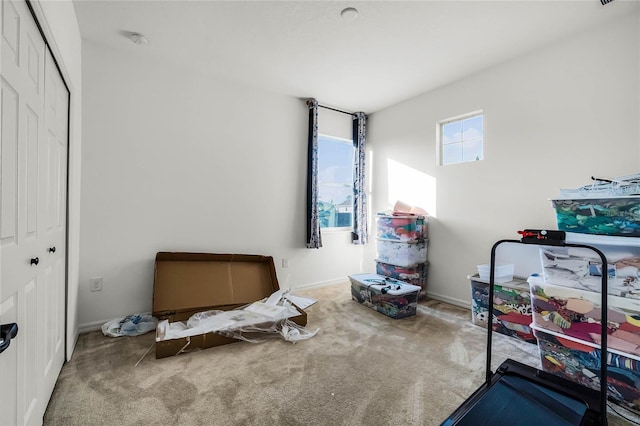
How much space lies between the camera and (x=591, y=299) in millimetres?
1664

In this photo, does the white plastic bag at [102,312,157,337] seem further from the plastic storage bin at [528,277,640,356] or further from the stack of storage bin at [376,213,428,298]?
the plastic storage bin at [528,277,640,356]

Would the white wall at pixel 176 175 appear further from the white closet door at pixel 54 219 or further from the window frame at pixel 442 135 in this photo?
the window frame at pixel 442 135

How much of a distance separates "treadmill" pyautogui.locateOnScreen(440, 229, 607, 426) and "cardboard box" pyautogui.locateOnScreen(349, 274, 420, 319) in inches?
47.9

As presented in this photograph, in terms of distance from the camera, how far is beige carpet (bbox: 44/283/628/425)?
4.96 ft

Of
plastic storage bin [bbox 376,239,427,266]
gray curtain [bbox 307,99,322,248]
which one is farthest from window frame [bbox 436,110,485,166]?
gray curtain [bbox 307,99,322,248]

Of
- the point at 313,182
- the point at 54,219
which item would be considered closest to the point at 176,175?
the point at 54,219

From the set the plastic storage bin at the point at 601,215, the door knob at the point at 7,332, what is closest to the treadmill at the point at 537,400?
the plastic storage bin at the point at 601,215

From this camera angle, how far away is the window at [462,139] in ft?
10.5

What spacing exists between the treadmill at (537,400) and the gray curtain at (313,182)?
244 cm

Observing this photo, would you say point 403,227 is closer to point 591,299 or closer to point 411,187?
point 411,187

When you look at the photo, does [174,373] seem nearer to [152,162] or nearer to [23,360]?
[23,360]

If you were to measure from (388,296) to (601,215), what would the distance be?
5.84 ft

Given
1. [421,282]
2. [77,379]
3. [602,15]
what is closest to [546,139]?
[602,15]

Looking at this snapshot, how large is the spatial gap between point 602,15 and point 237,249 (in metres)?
3.87
